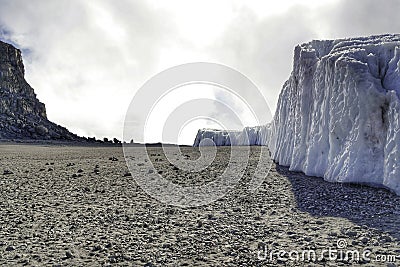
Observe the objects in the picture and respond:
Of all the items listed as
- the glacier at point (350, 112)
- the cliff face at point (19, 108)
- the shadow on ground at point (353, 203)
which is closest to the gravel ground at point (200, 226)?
the shadow on ground at point (353, 203)

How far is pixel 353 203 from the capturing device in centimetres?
758

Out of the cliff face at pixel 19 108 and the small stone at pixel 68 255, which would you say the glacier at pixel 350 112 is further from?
the cliff face at pixel 19 108

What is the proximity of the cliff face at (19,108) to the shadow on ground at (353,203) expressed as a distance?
155 feet

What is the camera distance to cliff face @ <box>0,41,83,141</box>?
166 feet

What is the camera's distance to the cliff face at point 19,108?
50.7 m

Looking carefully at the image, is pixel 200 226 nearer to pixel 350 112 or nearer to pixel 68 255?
pixel 68 255

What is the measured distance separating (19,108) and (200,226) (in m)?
58.9

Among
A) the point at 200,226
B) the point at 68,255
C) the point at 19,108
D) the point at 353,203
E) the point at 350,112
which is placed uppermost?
the point at 19,108

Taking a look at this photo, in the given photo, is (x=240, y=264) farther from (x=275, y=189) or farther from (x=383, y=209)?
(x=275, y=189)

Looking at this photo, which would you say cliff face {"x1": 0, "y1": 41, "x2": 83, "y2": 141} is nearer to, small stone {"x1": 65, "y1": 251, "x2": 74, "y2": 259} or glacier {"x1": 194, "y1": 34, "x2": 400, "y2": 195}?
glacier {"x1": 194, "y1": 34, "x2": 400, "y2": 195}

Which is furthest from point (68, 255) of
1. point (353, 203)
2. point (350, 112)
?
point (350, 112)

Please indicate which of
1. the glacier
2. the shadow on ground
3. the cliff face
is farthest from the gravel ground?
the cliff face

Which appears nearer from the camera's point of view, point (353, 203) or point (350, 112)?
point (353, 203)

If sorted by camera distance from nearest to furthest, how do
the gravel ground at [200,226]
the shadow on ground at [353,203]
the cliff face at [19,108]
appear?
the gravel ground at [200,226] → the shadow on ground at [353,203] → the cliff face at [19,108]
